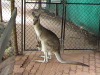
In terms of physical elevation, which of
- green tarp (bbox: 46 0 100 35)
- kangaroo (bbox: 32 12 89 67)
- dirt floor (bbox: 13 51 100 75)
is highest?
green tarp (bbox: 46 0 100 35)

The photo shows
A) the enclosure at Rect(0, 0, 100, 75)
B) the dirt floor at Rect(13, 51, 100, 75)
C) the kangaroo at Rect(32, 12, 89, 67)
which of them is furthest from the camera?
the kangaroo at Rect(32, 12, 89, 67)

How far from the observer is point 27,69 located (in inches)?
183

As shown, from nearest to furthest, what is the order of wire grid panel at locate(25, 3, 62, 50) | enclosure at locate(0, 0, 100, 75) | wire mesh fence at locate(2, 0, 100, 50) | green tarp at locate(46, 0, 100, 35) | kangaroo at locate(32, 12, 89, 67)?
enclosure at locate(0, 0, 100, 75), kangaroo at locate(32, 12, 89, 67), wire mesh fence at locate(2, 0, 100, 50), wire grid panel at locate(25, 3, 62, 50), green tarp at locate(46, 0, 100, 35)

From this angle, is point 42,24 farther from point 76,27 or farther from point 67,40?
point 67,40

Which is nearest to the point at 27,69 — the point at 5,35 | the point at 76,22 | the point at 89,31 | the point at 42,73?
the point at 42,73

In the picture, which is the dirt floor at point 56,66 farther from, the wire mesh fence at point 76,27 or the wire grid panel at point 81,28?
the wire grid panel at point 81,28

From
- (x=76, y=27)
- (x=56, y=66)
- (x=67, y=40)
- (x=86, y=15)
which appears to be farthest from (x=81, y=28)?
(x=56, y=66)

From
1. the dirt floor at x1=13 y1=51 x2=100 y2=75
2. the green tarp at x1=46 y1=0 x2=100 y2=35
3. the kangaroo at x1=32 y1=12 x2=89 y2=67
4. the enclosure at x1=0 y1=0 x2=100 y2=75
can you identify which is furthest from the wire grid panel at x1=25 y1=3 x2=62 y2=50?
the kangaroo at x1=32 y1=12 x2=89 y2=67

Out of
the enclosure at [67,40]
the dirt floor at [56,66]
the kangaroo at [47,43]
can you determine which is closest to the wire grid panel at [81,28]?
the enclosure at [67,40]

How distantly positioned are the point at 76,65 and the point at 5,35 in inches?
114

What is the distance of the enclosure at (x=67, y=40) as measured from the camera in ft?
15.4

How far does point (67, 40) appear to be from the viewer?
275 inches

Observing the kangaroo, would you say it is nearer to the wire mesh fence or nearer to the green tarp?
the wire mesh fence

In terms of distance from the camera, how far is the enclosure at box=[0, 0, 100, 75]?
470cm
